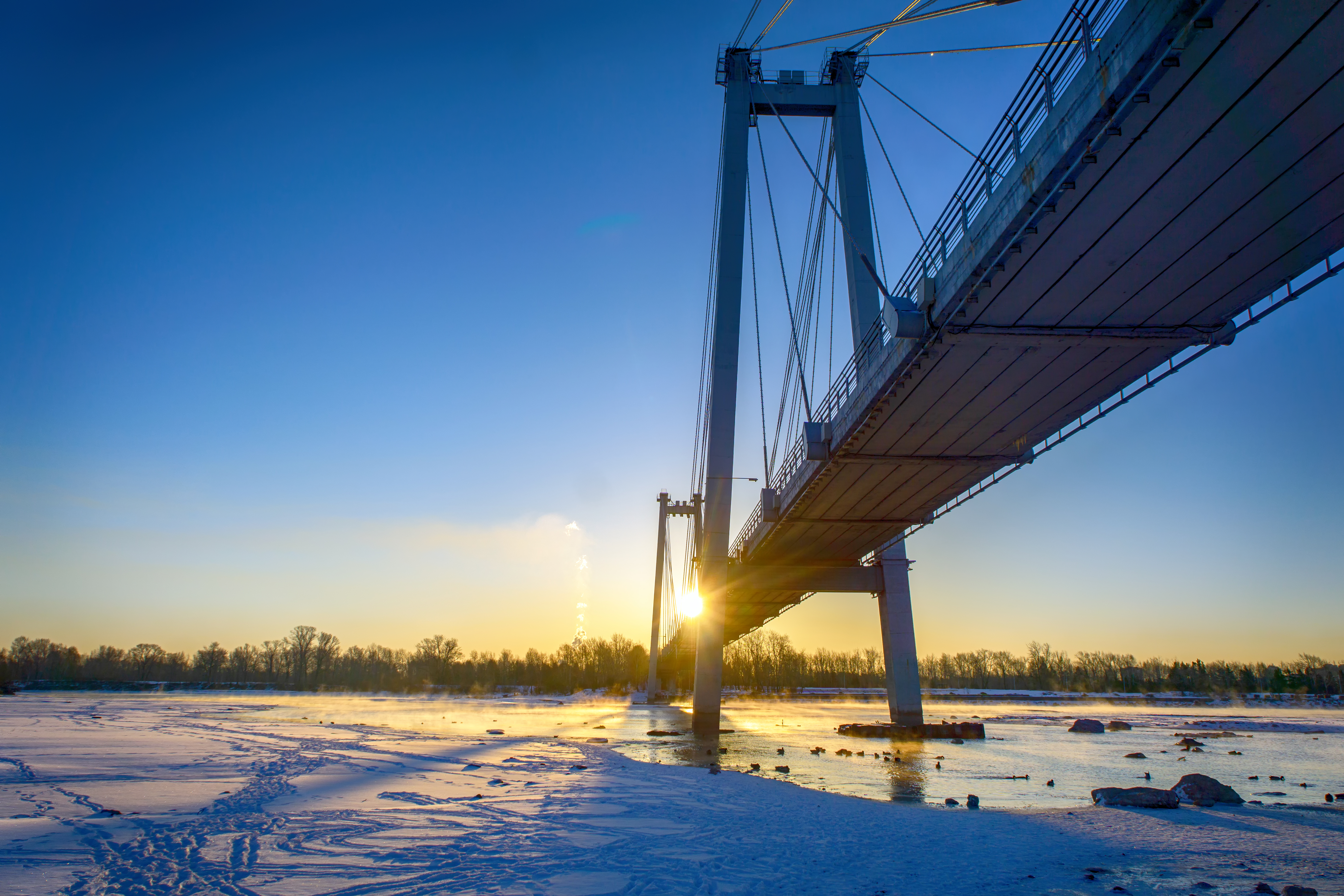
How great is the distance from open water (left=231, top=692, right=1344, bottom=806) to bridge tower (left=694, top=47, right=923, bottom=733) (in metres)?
3.08

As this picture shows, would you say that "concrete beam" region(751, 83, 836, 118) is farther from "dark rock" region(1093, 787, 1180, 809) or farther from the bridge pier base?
"dark rock" region(1093, 787, 1180, 809)

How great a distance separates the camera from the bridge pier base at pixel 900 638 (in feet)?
93.9


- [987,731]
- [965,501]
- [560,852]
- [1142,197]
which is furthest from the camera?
[987,731]

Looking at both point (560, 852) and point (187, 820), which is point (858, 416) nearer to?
point (560, 852)

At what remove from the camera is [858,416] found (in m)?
16.3

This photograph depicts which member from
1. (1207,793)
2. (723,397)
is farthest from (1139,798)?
(723,397)

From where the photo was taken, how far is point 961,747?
25047 mm

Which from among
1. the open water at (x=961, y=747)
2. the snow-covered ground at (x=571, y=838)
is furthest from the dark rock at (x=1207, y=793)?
the open water at (x=961, y=747)

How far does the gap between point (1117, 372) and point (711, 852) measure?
1137 cm

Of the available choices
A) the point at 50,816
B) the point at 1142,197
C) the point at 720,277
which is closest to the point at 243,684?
the point at 720,277

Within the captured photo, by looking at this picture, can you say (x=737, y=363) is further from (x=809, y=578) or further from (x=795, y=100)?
(x=795, y=100)

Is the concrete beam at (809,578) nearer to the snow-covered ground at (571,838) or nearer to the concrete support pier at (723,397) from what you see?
the concrete support pier at (723,397)

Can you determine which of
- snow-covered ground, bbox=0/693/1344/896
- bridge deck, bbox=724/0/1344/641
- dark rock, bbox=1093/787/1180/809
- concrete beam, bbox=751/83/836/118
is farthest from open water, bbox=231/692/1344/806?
concrete beam, bbox=751/83/836/118

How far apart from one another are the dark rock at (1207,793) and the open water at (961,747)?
3.75 feet
